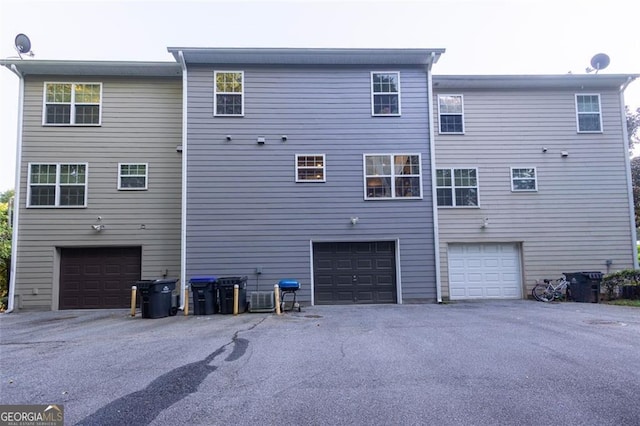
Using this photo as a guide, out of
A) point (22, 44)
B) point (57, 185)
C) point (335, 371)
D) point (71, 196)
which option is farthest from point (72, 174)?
point (335, 371)

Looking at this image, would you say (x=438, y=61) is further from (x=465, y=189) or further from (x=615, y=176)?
(x=615, y=176)

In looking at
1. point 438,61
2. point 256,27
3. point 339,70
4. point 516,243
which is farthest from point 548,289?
point 256,27

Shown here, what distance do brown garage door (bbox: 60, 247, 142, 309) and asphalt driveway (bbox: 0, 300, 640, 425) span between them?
295 cm

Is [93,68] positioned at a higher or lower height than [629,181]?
higher

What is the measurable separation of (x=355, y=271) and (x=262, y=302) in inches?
117

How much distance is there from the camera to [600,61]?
479 inches

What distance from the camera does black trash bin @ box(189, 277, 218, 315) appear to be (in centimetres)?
929

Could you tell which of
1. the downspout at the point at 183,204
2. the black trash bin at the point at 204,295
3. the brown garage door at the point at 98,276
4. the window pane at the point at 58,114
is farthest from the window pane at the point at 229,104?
the black trash bin at the point at 204,295

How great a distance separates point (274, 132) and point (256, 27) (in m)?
5.47

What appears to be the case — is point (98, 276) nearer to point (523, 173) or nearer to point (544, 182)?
point (523, 173)

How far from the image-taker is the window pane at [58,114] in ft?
36.3

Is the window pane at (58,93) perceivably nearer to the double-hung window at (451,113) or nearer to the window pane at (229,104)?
the window pane at (229,104)

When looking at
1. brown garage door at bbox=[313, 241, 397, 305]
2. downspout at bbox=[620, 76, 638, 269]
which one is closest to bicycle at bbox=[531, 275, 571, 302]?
downspout at bbox=[620, 76, 638, 269]

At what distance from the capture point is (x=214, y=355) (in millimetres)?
5230
